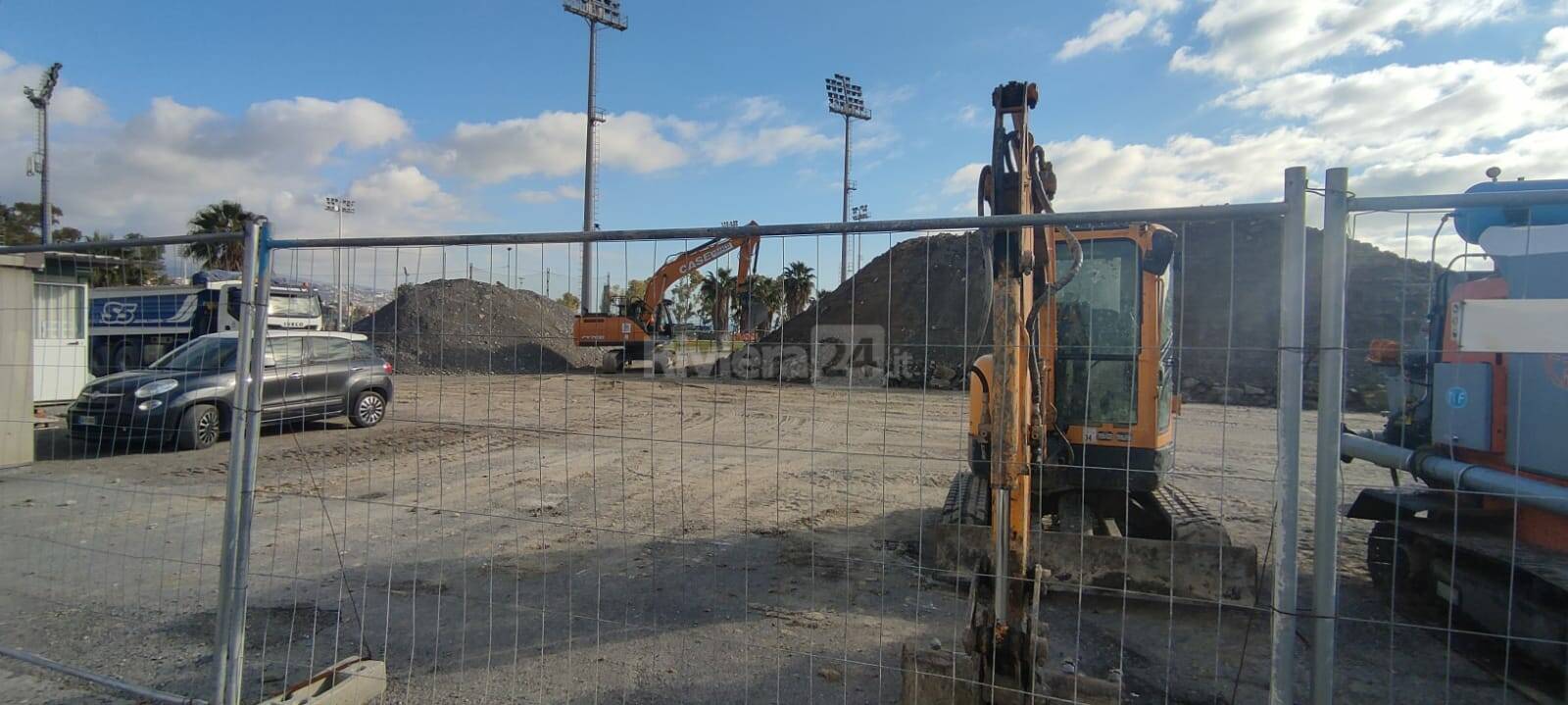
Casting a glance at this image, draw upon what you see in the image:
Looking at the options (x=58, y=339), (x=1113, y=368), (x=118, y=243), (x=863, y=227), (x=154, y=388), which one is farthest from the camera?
(x=58, y=339)

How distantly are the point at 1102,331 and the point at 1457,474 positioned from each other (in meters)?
2.09

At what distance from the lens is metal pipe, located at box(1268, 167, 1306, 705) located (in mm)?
2229

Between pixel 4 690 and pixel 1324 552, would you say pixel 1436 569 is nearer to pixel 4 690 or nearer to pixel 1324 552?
pixel 1324 552

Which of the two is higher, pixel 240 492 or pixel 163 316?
pixel 163 316

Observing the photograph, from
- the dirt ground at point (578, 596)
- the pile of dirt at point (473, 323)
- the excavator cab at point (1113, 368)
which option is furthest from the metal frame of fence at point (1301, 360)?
the pile of dirt at point (473, 323)

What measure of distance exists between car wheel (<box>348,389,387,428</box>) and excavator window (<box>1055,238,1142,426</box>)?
11.1 m

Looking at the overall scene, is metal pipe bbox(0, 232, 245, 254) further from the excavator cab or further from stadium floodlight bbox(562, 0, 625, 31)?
stadium floodlight bbox(562, 0, 625, 31)

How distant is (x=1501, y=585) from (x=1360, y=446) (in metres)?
1.67

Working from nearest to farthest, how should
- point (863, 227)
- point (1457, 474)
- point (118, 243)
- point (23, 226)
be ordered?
point (863, 227)
point (118, 243)
point (1457, 474)
point (23, 226)

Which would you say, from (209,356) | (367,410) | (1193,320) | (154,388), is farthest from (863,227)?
(1193,320)

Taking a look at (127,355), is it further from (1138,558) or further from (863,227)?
(1138,558)

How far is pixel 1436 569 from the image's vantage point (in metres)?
4.80

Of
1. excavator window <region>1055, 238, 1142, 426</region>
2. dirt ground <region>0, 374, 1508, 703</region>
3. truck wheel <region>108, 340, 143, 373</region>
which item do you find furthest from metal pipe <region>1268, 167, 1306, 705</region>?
truck wheel <region>108, 340, 143, 373</region>

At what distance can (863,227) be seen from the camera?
2.93 m
